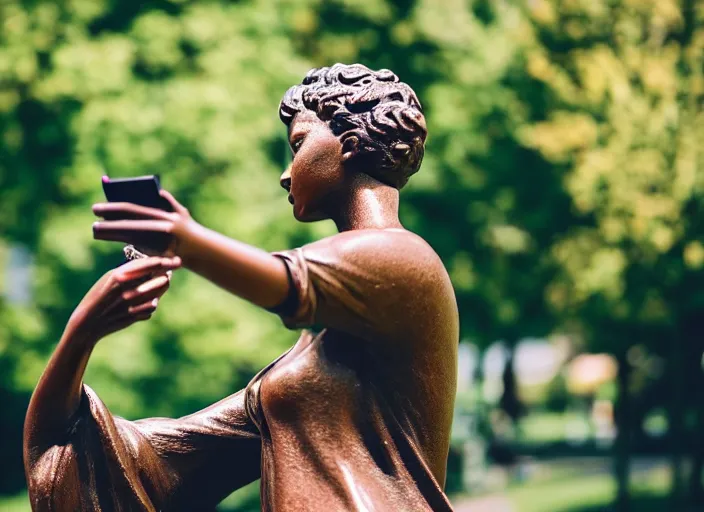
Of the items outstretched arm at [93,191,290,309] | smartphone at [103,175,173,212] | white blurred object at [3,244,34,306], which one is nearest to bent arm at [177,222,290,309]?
outstretched arm at [93,191,290,309]

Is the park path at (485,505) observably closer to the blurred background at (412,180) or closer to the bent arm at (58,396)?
→ the blurred background at (412,180)

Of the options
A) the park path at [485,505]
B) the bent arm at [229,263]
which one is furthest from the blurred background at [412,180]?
the bent arm at [229,263]

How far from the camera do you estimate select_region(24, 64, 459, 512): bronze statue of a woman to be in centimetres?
313

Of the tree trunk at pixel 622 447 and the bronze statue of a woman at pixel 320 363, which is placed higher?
the bronze statue of a woman at pixel 320 363

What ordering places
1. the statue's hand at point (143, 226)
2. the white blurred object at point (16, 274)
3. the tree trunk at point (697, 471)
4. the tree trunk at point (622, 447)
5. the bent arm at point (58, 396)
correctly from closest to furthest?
1. the statue's hand at point (143, 226)
2. the bent arm at point (58, 396)
3. the white blurred object at point (16, 274)
4. the tree trunk at point (697, 471)
5. the tree trunk at point (622, 447)

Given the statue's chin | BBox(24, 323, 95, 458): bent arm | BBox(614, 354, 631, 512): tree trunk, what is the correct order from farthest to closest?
1. BBox(614, 354, 631, 512): tree trunk
2. the statue's chin
3. BBox(24, 323, 95, 458): bent arm

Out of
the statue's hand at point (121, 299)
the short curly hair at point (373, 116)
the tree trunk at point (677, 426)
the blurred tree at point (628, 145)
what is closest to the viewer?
the statue's hand at point (121, 299)

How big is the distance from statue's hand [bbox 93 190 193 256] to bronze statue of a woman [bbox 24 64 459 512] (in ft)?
0.07

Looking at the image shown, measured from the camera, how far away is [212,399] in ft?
46.9

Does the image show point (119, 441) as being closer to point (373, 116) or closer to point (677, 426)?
point (373, 116)

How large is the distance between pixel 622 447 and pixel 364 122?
16693mm

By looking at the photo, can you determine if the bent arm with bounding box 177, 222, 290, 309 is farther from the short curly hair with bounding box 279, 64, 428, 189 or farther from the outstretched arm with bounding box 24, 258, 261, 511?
the short curly hair with bounding box 279, 64, 428, 189

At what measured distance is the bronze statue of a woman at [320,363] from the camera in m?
3.13

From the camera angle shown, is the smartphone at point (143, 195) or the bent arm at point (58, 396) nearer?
the smartphone at point (143, 195)
